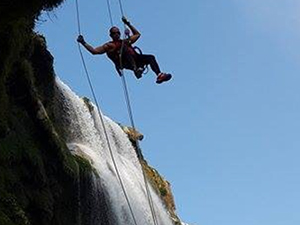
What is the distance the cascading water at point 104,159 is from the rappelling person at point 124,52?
9.43m

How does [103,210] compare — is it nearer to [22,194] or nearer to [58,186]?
[58,186]

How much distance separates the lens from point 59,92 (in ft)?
86.4

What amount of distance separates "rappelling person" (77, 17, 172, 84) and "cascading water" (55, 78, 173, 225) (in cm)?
943

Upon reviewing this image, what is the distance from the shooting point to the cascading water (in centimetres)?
2323

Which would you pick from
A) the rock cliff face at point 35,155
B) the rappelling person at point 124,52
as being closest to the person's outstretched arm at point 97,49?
the rappelling person at point 124,52

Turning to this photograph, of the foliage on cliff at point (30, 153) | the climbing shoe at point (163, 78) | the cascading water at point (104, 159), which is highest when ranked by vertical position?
the cascading water at point (104, 159)

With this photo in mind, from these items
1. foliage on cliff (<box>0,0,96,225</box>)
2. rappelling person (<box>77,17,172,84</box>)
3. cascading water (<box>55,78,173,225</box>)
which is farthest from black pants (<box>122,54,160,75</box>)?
cascading water (<box>55,78,173,225</box>)

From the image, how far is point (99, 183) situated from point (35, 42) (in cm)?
504

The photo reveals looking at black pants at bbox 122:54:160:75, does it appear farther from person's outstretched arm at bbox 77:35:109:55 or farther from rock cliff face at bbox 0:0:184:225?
rock cliff face at bbox 0:0:184:225

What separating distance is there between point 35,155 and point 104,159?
20.9 ft

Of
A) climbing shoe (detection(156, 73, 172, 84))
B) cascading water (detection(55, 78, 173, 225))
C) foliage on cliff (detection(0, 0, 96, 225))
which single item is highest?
cascading water (detection(55, 78, 173, 225))

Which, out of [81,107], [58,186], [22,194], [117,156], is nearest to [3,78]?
[22,194]

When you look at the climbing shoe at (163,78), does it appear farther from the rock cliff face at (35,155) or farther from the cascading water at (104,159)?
the cascading water at (104,159)

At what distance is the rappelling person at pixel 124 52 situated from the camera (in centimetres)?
1323
